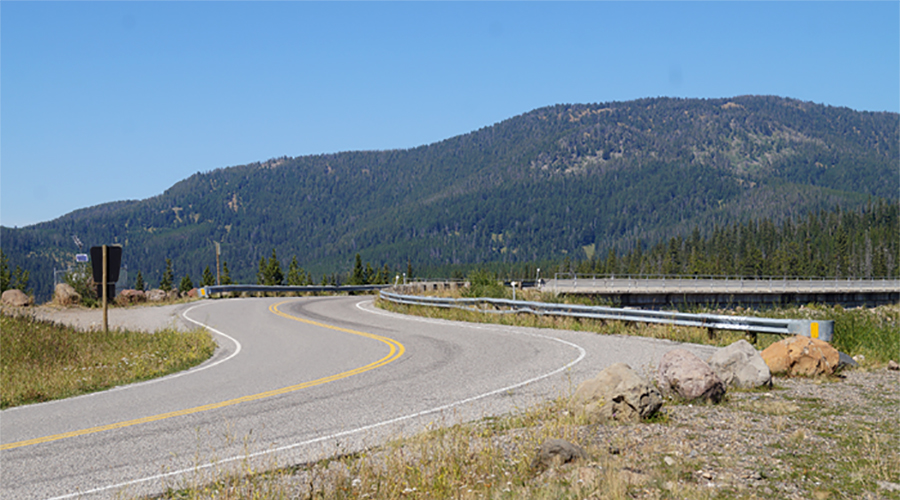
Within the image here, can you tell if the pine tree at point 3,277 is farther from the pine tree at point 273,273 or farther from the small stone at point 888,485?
the small stone at point 888,485

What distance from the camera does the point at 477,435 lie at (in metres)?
8.03

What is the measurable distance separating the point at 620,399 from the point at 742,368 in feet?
10.8

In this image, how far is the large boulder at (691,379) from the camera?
31.3ft

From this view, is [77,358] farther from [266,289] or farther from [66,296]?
[266,289]

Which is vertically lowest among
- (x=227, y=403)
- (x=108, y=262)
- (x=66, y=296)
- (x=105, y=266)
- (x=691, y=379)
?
(x=227, y=403)

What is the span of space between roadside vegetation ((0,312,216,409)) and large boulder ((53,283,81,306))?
15.7m

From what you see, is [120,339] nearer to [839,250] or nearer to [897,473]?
[897,473]

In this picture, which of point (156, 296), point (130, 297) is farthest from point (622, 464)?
point (156, 296)

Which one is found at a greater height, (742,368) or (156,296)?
(742,368)

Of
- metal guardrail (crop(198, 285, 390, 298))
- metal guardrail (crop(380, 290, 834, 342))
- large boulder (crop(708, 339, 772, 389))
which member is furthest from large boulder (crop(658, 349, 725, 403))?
metal guardrail (crop(198, 285, 390, 298))

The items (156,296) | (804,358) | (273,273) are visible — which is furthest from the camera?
(273,273)

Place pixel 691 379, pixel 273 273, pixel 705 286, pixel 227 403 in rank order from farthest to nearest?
pixel 273 273 < pixel 705 286 < pixel 227 403 < pixel 691 379

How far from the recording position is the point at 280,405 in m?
10.2

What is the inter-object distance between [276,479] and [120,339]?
539 inches
